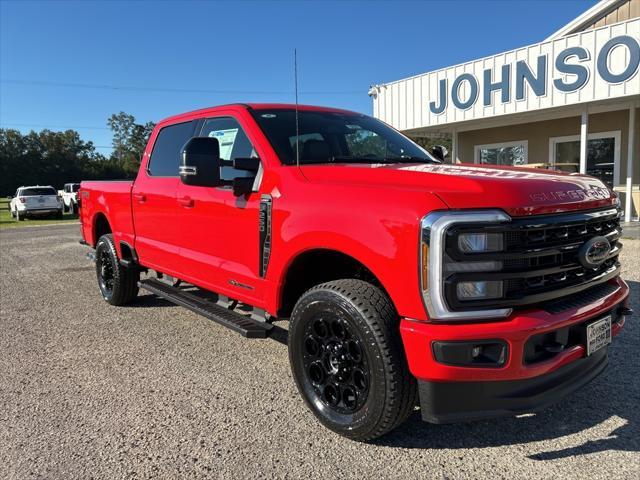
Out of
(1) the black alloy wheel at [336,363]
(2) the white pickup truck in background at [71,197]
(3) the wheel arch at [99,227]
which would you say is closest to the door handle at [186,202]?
(1) the black alloy wheel at [336,363]

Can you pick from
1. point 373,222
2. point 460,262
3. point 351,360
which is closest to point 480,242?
point 460,262

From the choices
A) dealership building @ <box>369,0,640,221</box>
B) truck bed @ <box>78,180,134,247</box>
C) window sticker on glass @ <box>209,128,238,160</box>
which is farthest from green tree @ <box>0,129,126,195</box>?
window sticker on glass @ <box>209,128,238,160</box>

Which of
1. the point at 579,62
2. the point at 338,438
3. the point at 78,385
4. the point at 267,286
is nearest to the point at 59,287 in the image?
the point at 78,385

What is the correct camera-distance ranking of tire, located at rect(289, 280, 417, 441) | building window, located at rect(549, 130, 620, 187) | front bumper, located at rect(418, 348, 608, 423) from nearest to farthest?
front bumper, located at rect(418, 348, 608, 423) → tire, located at rect(289, 280, 417, 441) → building window, located at rect(549, 130, 620, 187)

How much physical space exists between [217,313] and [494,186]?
2.35 m

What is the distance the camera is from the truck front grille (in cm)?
228

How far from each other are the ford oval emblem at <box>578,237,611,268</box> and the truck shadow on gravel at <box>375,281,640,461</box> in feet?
2.57

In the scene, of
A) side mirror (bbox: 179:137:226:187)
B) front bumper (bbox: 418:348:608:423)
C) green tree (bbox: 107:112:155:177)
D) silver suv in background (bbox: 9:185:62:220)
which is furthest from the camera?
green tree (bbox: 107:112:155:177)

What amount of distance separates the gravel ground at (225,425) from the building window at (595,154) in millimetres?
10263

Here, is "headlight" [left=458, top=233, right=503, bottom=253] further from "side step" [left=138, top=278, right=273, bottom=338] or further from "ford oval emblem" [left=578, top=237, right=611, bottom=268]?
"side step" [left=138, top=278, right=273, bottom=338]

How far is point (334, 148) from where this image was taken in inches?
147

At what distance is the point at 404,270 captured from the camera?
2.39 m

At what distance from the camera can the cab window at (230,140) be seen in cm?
367

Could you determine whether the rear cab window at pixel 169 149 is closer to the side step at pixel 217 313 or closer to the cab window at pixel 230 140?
the cab window at pixel 230 140
